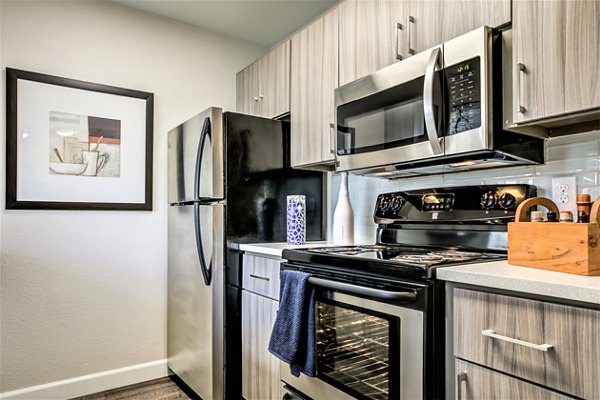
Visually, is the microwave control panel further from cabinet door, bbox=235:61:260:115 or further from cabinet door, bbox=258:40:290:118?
cabinet door, bbox=235:61:260:115

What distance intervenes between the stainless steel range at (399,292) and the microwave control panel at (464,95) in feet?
1.25

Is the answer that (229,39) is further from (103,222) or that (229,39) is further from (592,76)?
(592,76)

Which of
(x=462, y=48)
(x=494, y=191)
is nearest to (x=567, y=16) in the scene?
(x=462, y=48)

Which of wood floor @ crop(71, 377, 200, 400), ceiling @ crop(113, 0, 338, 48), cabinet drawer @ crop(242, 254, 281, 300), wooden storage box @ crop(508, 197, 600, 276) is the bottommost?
wood floor @ crop(71, 377, 200, 400)

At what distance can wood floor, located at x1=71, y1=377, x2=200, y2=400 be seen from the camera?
2418mm

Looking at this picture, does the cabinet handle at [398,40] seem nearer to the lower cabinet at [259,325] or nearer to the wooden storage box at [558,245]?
the wooden storage box at [558,245]

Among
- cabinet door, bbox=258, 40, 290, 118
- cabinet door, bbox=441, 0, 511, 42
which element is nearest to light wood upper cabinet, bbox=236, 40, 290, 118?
cabinet door, bbox=258, 40, 290, 118

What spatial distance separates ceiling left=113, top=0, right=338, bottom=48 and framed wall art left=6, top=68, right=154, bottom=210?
2.01 feet

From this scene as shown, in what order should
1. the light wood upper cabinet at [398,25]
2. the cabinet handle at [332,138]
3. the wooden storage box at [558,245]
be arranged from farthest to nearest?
the cabinet handle at [332,138]
the light wood upper cabinet at [398,25]
the wooden storage box at [558,245]

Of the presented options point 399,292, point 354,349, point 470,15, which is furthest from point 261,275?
point 470,15

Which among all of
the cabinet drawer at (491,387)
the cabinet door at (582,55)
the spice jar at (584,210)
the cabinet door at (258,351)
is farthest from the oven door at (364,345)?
the cabinet door at (582,55)

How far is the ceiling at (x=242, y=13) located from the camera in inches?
103

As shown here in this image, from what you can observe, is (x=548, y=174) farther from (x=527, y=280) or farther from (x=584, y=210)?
(x=527, y=280)

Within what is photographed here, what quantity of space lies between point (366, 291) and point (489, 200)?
0.69m
